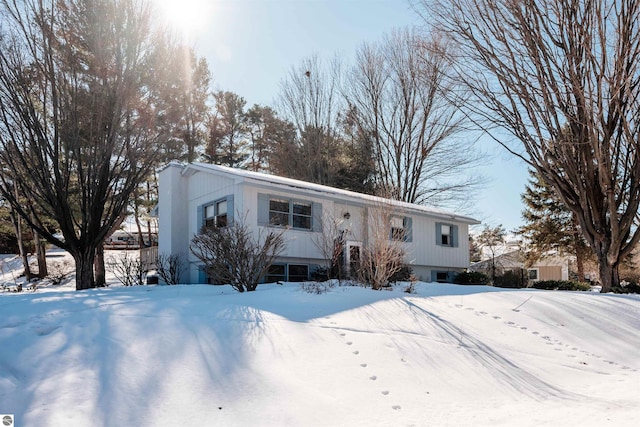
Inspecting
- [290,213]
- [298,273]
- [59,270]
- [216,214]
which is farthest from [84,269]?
[59,270]

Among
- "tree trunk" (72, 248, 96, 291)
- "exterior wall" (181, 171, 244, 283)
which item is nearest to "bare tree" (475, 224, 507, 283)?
"exterior wall" (181, 171, 244, 283)

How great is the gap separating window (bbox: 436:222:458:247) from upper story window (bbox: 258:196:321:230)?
6.45 metres

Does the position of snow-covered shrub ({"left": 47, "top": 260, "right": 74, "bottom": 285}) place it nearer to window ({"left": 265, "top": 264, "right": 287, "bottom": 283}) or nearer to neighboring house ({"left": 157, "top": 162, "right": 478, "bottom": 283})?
neighboring house ({"left": 157, "top": 162, "right": 478, "bottom": 283})

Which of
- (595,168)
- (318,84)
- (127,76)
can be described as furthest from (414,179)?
(127,76)

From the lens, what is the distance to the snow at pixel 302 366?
3645mm

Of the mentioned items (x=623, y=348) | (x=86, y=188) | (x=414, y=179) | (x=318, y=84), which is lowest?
(x=623, y=348)

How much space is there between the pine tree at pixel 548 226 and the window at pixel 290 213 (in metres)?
15.9

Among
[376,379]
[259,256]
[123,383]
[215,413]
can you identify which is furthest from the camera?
[259,256]

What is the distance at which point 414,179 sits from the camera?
25.2 meters

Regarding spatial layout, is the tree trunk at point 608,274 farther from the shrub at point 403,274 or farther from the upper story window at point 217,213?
the upper story window at point 217,213

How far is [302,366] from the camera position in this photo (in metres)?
4.66

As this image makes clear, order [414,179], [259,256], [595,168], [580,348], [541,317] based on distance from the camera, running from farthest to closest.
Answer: [414,179] < [595,168] < [259,256] < [541,317] < [580,348]

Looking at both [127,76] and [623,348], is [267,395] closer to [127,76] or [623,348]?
[623,348]

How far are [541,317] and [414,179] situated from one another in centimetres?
1781
